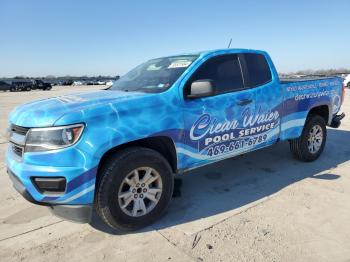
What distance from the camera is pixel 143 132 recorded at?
329cm

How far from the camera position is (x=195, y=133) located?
373cm

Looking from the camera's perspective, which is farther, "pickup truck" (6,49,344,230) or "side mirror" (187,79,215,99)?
"side mirror" (187,79,215,99)

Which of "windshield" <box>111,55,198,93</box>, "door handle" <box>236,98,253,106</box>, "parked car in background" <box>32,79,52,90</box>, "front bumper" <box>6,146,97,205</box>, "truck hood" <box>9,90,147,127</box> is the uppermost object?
"windshield" <box>111,55,198,93</box>

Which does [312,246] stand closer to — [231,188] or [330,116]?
[231,188]

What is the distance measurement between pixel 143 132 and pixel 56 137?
33.1 inches

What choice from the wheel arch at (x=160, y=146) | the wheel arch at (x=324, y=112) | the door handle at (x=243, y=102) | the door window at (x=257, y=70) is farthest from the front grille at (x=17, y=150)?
the wheel arch at (x=324, y=112)

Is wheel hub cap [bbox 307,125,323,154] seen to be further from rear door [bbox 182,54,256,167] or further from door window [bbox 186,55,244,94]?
door window [bbox 186,55,244,94]

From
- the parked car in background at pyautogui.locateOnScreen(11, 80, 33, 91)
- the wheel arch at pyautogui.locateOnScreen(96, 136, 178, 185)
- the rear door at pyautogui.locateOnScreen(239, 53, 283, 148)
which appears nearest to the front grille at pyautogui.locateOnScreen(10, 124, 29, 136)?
the wheel arch at pyautogui.locateOnScreen(96, 136, 178, 185)

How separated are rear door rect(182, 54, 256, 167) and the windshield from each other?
223 mm

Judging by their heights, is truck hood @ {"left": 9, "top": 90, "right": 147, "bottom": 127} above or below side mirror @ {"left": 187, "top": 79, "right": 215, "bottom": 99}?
below

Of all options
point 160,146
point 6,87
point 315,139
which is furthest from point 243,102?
point 6,87

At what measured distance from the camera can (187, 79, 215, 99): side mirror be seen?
3613 mm

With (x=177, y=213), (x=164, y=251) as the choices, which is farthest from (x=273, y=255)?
(x=177, y=213)

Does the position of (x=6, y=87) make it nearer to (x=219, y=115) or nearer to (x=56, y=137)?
(x=219, y=115)
